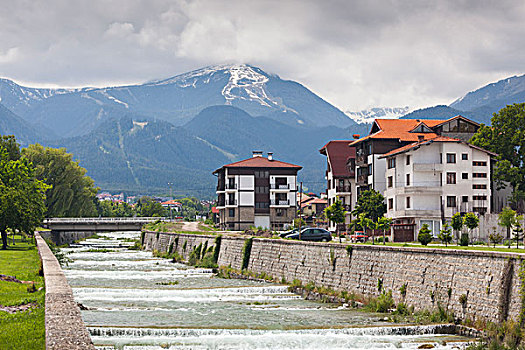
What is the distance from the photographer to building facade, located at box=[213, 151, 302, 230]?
115750 millimetres

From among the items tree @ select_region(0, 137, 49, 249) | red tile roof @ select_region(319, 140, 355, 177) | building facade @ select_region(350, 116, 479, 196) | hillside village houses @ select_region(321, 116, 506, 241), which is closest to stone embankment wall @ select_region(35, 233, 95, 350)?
tree @ select_region(0, 137, 49, 249)

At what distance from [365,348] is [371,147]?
5994 centimetres

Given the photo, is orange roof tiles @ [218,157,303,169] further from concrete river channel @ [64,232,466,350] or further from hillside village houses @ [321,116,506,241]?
concrete river channel @ [64,232,466,350]

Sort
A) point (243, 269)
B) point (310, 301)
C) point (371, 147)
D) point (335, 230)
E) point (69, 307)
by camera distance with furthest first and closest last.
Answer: point (335, 230) < point (371, 147) < point (243, 269) < point (310, 301) < point (69, 307)

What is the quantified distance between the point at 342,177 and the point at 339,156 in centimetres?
461

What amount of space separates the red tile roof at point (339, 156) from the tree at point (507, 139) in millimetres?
23165

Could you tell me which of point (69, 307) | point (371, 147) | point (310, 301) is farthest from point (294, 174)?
point (69, 307)

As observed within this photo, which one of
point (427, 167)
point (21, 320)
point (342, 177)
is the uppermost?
point (342, 177)

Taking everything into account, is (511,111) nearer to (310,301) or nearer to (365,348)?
(310,301)

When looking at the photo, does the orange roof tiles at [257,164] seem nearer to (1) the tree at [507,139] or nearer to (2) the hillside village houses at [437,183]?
(2) the hillside village houses at [437,183]

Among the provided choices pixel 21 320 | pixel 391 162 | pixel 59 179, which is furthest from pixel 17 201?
Answer: pixel 59 179

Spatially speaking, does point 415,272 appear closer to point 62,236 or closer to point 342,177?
point 342,177

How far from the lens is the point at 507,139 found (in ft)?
242

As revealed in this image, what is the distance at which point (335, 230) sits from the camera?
90250 millimetres
